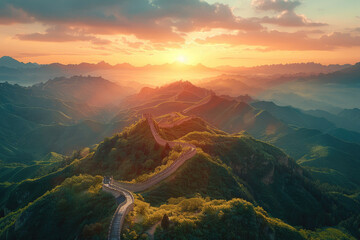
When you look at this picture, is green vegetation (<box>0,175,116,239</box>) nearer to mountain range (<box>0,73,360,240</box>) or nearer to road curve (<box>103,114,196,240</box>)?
mountain range (<box>0,73,360,240</box>)

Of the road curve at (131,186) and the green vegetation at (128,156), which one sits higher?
the road curve at (131,186)

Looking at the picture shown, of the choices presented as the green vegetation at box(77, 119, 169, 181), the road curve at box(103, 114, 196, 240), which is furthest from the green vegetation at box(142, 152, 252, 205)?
the green vegetation at box(77, 119, 169, 181)

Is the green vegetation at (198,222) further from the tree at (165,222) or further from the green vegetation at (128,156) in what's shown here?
the green vegetation at (128,156)

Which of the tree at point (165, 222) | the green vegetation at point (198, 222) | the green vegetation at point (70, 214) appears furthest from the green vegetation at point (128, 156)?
the tree at point (165, 222)

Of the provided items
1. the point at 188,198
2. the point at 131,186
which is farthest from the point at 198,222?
the point at 131,186

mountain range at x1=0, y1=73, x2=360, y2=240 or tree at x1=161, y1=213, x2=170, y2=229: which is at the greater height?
tree at x1=161, y1=213, x2=170, y2=229

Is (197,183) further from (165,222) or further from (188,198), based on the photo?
(165,222)

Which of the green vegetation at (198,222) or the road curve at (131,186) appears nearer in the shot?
the road curve at (131,186)

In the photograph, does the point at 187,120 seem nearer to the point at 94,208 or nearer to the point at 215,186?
the point at 215,186

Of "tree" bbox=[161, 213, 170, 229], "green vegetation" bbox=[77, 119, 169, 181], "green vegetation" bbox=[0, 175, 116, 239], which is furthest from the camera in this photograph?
"green vegetation" bbox=[77, 119, 169, 181]

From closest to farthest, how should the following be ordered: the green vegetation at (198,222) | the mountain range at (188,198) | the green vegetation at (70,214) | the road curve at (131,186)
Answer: the road curve at (131,186) → the green vegetation at (198,222) → the green vegetation at (70,214) → the mountain range at (188,198)
